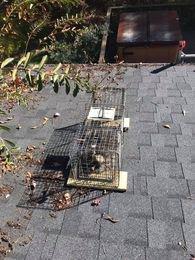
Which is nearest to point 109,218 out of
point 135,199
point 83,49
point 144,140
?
point 135,199

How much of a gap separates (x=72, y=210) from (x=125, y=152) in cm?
170

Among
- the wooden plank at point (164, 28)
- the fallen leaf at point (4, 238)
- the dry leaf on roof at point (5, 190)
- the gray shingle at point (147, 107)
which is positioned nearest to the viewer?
the fallen leaf at point (4, 238)

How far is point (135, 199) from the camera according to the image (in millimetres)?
5996

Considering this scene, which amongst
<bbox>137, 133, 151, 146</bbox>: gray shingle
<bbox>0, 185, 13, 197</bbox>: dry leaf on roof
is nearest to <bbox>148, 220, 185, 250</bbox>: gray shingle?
<bbox>137, 133, 151, 146</bbox>: gray shingle

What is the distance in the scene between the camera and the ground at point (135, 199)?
17.3 feet

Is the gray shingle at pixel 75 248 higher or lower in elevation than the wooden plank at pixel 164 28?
higher

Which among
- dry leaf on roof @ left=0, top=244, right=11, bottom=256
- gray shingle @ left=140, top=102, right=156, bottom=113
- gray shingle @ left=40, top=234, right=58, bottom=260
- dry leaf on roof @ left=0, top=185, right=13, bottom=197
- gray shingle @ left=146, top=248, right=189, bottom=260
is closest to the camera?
gray shingle @ left=146, top=248, right=189, bottom=260

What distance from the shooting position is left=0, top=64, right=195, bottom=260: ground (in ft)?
17.3

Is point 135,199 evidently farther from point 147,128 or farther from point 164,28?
point 164,28

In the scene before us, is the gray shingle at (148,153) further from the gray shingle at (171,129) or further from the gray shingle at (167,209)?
the gray shingle at (167,209)

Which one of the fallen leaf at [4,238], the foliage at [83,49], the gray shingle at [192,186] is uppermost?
the gray shingle at [192,186]

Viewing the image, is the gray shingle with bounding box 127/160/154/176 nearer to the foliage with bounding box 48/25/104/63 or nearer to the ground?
the ground

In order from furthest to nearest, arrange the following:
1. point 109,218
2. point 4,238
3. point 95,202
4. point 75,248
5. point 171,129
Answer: point 171,129 → point 95,202 → point 109,218 → point 4,238 → point 75,248

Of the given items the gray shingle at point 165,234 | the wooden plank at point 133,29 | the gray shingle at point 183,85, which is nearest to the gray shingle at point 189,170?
the gray shingle at point 165,234
